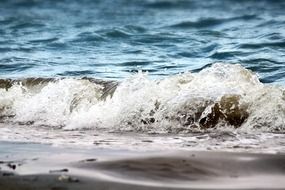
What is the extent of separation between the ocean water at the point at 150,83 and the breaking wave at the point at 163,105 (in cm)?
1

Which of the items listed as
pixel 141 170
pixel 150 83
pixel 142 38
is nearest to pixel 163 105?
pixel 150 83

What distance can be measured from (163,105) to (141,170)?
8.10 feet

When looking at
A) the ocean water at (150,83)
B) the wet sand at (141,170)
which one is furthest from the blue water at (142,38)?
the wet sand at (141,170)

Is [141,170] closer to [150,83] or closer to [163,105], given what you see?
[163,105]

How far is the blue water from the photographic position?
10266 mm

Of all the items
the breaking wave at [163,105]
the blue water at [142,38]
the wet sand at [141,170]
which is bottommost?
the wet sand at [141,170]

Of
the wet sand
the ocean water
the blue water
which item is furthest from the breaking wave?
the blue water

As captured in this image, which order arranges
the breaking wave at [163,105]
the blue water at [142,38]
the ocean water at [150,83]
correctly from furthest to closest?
the blue water at [142,38] < the breaking wave at [163,105] < the ocean water at [150,83]

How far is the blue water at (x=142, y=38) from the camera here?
10266 millimetres

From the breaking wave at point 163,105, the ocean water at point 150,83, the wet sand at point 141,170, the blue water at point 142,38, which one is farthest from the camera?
the blue water at point 142,38

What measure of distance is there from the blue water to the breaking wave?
68.3 inches

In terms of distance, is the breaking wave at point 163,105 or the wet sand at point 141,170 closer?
the wet sand at point 141,170

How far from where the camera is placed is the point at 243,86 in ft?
21.2

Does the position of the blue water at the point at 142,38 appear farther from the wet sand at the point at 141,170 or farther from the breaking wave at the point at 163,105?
the wet sand at the point at 141,170
